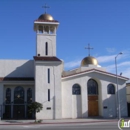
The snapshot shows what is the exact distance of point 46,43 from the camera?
3678 cm

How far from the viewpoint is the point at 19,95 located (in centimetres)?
3572

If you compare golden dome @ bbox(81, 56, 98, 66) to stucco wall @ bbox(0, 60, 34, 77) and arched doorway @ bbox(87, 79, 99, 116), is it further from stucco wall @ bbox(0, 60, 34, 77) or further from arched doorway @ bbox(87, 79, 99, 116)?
stucco wall @ bbox(0, 60, 34, 77)

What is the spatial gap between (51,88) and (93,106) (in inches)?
291

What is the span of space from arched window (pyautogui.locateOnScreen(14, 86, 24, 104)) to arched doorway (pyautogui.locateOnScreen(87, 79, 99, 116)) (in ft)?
32.3

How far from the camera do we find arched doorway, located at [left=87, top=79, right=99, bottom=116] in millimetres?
36250

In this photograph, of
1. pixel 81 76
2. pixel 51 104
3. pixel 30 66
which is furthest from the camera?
pixel 30 66

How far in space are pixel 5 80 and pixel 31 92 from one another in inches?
166

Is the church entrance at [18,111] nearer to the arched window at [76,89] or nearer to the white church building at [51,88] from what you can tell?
the white church building at [51,88]

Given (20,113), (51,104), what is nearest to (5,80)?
(20,113)

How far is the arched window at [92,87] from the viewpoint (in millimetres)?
36519

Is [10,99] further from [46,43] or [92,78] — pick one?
[92,78]

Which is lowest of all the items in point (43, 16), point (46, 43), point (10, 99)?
point (10, 99)

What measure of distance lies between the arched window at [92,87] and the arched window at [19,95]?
390 inches

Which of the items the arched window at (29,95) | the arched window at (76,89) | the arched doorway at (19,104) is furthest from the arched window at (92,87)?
the arched doorway at (19,104)
